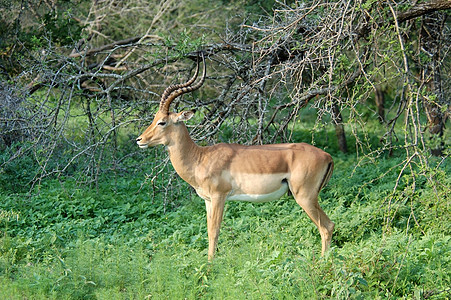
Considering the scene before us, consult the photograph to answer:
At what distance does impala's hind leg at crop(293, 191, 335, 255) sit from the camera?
5.85 m

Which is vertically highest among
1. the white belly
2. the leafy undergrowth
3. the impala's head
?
the impala's head

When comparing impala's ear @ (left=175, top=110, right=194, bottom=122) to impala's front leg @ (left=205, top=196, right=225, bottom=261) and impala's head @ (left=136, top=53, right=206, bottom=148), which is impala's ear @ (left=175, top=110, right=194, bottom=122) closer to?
impala's head @ (left=136, top=53, right=206, bottom=148)

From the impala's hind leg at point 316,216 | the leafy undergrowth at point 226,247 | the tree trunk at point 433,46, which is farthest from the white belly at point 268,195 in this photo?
the tree trunk at point 433,46

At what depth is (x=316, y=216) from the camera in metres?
5.86

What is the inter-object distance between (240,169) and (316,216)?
860 millimetres

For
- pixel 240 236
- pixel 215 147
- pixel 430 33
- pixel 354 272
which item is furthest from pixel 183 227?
pixel 430 33

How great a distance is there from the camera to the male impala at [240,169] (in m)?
5.88

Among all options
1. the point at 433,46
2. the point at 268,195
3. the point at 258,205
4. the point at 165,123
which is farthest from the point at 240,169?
the point at 433,46

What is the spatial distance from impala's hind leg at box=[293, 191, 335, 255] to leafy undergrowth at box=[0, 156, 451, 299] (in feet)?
0.48

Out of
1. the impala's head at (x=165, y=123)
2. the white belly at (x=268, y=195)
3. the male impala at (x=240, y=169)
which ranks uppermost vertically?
the impala's head at (x=165, y=123)

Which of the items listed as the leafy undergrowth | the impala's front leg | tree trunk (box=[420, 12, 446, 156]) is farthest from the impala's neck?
tree trunk (box=[420, 12, 446, 156])

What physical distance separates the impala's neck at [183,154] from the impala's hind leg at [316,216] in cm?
107

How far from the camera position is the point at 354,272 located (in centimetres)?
486

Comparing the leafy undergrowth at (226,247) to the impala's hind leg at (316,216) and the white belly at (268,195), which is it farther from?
the white belly at (268,195)
